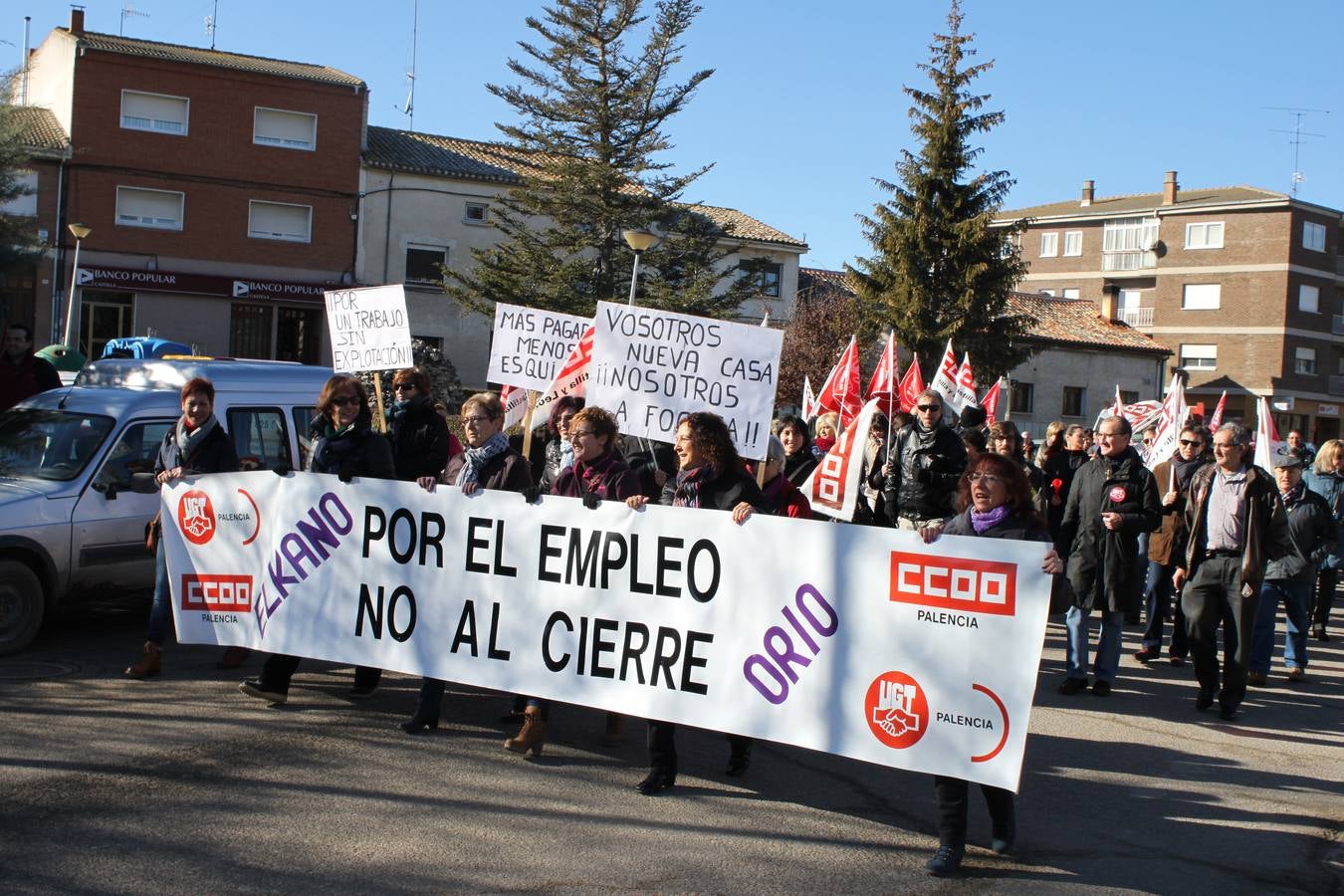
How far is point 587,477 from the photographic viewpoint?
669 cm

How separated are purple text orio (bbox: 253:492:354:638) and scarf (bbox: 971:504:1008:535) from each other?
11.1 ft

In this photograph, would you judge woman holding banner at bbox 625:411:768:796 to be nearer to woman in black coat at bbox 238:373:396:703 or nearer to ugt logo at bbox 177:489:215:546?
woman in black coat at bbox 238:373:396:703

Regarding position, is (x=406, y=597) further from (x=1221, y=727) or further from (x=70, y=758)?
(x=1221, y=727)

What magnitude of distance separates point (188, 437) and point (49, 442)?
1.66 m

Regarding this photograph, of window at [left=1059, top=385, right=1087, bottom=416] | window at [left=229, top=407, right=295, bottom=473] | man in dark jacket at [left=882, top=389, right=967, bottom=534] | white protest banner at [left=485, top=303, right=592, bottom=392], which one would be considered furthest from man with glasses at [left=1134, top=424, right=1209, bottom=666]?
window at [left=1059, top=385, right=1087, bottom=416]

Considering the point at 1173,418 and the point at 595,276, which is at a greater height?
the point at 595,276

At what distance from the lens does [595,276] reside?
3762 cm

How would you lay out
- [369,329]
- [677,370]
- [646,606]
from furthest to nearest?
[369,329], [677,370], [646,606]

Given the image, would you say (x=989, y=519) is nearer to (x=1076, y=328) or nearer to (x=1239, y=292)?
(x=1076, y=328)

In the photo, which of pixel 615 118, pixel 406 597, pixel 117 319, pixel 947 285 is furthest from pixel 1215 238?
pixel 406 597

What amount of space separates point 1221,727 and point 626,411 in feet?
14.8

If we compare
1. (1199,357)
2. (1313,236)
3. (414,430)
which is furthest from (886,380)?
(1313,236)

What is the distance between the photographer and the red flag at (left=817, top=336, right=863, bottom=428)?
1273 cm

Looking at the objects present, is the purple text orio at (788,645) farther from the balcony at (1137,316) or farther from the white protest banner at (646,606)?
the balcony at (1137,316)
